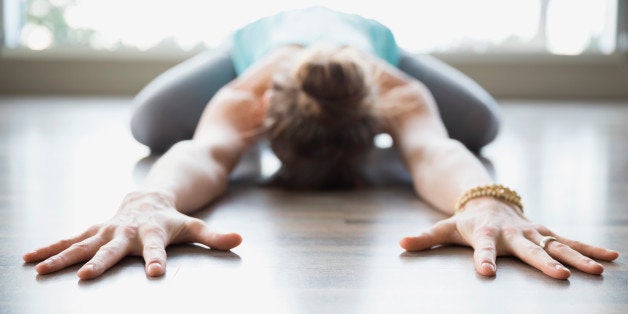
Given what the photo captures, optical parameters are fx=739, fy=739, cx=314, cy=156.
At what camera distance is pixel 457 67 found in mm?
5387

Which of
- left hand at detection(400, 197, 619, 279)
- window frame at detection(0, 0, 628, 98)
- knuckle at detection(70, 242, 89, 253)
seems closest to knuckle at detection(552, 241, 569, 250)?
left hand at detection(400, 197, 619, 279)

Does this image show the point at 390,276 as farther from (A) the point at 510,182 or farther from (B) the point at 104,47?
(B) the point at 104,47

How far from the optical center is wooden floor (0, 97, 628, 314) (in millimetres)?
979

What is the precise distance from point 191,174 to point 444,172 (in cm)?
53

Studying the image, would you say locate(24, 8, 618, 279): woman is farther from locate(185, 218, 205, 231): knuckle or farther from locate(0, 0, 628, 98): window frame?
locate(0, 0, 628, 98): window frame

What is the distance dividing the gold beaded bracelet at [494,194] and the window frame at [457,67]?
13.5 feet

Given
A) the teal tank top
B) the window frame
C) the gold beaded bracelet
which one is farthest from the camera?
the window frame

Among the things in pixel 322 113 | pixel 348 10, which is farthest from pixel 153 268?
pixel 348 10

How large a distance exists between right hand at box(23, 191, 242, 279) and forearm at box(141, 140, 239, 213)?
9cm

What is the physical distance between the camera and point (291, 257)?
46.9 inches

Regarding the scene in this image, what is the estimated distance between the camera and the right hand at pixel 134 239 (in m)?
1.08

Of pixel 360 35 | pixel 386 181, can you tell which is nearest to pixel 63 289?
pixel 386 181

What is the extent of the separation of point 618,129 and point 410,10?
2.48 m

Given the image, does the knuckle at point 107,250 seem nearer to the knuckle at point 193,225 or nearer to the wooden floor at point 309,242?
the wooden floor at point 309,242
